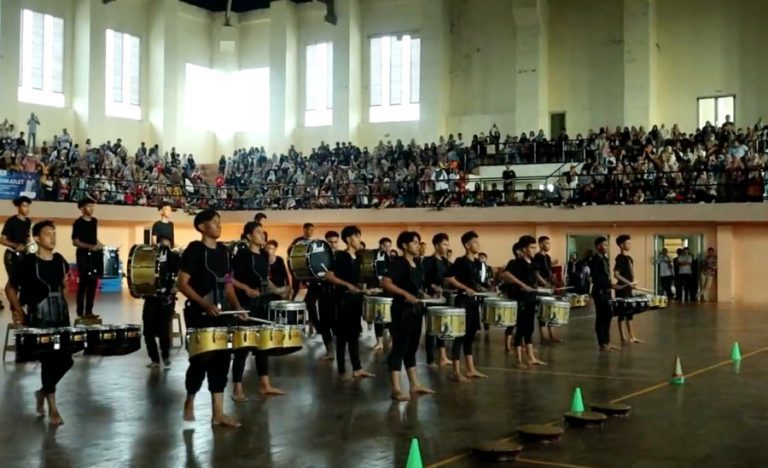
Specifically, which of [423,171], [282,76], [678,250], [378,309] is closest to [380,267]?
[378,309]

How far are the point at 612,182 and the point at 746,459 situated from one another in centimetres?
1998

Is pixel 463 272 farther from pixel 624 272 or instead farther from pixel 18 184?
pixel 18 184

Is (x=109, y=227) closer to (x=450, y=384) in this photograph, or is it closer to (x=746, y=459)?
(x=450, y=384)

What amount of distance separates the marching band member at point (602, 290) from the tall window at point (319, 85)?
24987mm

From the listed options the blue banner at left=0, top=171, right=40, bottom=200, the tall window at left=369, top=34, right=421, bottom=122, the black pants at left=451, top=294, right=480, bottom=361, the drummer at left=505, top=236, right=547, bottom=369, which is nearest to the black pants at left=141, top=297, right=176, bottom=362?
the black pants at left=451, top=294, right=480, bottom=361

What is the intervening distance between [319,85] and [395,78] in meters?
3.48

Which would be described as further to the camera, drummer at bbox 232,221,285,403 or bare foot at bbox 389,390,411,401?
drummer at bbox 232,221,285,403

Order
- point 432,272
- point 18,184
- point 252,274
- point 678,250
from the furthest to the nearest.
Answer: point 678,250
point 18,184
point 432,272
point 252,274

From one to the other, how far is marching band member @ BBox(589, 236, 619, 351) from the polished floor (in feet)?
3.22

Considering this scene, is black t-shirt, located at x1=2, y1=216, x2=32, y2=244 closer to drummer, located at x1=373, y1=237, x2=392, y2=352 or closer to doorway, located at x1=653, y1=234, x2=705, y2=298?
drummer, located at x1=373, y1=237, x2=392, y2=352

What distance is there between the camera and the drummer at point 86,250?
12.1 meters

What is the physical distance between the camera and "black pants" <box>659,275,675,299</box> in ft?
87.4

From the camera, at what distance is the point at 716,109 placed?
3136cm

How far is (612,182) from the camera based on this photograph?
26.4 meters
